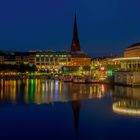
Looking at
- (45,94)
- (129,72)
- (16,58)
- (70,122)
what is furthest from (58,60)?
(70,122)

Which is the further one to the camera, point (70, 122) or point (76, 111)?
point (76, 111)

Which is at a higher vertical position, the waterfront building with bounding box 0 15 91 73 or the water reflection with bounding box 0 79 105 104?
the waterfront building with bounding box 0 15 91 73

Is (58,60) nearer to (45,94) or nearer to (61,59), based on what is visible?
(61,59)

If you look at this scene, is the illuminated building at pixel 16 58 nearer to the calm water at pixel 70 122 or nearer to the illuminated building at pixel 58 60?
the illuminated building at pixel 58 60

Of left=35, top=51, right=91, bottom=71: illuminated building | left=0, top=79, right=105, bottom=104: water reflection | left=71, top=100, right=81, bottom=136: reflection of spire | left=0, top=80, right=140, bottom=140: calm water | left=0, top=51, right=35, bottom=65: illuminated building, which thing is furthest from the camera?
left=0, top=51, right=35, bottom=65: illuminated building

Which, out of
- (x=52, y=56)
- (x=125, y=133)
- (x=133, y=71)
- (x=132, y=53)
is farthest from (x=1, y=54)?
(x=125, y=133)

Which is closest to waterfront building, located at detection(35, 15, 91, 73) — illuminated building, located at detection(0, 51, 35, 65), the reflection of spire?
illuminated building, located at detection(0, 51, 35, 65)

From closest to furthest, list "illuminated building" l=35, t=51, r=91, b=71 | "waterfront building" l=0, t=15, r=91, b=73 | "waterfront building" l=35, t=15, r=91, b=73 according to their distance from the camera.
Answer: "waterfront building" l=0, t=15, r=91, b=73, "waterfront building" l=35, t=15, r=91, b=73, "illuminated building" l=35, t=51, r=91, b=71

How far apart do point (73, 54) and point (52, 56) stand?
287 inches

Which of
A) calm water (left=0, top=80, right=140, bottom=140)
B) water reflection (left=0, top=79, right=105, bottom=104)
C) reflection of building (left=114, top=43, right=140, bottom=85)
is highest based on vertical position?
reflection of building (left=114, top=43, right=140, bottom=85)

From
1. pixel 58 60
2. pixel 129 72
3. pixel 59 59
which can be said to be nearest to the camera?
pixel 129 72

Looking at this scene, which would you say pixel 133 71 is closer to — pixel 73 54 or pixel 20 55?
pixel 73 54

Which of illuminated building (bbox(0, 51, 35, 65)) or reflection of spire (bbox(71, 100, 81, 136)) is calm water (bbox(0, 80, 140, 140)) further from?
illuminated building (bbox(0, 51, 35, 65))

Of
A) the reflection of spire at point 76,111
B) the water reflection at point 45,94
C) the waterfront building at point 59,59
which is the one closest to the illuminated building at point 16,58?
the waterfront building at point 59,59
